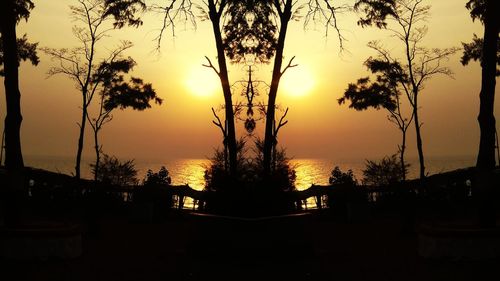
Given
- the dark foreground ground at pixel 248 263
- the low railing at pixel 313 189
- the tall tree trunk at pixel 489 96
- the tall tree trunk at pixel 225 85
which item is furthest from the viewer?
the low railing at pixel 313 189

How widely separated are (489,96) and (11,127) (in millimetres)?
10468

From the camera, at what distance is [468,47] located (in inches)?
1117

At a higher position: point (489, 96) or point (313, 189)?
point (489, 96)

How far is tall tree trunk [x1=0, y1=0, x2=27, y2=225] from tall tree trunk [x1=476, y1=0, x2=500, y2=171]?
9.65m

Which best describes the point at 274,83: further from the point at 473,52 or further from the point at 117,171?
the point at 117,171

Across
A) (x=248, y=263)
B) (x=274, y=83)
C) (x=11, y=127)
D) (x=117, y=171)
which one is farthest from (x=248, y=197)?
(x=117, y=171)

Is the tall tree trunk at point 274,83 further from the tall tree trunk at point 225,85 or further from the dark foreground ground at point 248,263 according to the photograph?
the dark foreground ground at point 248,263

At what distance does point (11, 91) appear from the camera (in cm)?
1491

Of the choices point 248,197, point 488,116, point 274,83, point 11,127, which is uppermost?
point 274,83

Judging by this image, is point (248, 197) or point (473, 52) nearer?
point (248, 197)

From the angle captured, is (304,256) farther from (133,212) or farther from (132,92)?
(132,92)

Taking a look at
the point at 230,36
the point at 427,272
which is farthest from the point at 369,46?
the point at 427,272

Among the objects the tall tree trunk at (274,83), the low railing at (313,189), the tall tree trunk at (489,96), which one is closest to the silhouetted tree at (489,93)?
the tall tree trunk at (489,96)

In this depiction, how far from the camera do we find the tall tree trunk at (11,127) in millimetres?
13469
